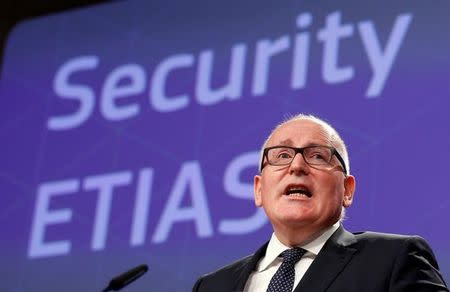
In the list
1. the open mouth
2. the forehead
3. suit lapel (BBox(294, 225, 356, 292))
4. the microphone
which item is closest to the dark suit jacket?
suit lapel (BBox(294, 225, 356, 292))

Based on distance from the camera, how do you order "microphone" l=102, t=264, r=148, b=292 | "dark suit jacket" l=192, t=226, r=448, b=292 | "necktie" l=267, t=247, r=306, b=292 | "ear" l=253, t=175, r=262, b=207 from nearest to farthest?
"dark suit jacket" l=192, t=226, r=448, b=292
"necktie" l=267, t=247, r=306, b=292
"ear" l=253, t=175, r=262, b=207
"microphone" l=102, t=264, r=148, b=292

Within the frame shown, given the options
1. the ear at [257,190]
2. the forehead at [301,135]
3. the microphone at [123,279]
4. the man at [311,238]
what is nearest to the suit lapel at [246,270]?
the man at [311,238]

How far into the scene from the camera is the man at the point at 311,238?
1.78m

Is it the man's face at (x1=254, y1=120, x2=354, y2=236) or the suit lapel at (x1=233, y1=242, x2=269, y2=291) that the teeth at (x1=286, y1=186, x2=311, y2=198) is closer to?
the man's face at (x1=254, y1=120, x2=354, y2=236)

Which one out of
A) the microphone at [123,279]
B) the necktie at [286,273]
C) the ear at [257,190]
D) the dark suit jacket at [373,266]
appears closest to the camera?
the dark suit jacket at [373,266]

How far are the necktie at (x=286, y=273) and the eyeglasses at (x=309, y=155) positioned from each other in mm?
207

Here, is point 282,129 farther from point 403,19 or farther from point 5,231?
point 5,231

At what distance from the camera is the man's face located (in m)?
1.96

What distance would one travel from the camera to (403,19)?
11.3 ft

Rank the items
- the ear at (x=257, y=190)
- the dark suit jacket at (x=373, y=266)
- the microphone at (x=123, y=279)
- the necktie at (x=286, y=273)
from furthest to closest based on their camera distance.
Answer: the microphone at (x=123, y=279), the ear at (x=257, y=190), the necktie at (x=286, y=273), the dark suit jacket at (x=373, y=266)

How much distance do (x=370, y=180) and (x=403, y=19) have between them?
0.67m

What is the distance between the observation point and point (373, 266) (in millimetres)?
1779

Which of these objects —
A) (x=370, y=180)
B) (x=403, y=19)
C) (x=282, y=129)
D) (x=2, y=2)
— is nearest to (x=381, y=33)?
(x=403, y=19)

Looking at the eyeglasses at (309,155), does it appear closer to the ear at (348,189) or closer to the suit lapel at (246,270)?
the ear at (348,189)
